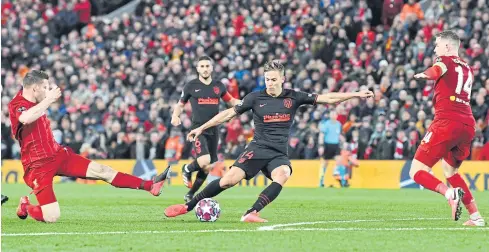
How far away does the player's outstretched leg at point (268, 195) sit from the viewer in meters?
12.9

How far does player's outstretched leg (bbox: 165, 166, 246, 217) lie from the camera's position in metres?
13.3

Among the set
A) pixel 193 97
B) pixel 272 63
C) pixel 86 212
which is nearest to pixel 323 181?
pixel 193 97

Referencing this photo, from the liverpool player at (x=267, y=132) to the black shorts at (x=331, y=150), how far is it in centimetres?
A: 1280

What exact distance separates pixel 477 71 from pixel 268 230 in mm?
15002

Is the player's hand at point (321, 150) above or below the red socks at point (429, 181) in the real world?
below

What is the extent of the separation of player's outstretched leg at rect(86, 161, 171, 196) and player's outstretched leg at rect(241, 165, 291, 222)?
1173mm

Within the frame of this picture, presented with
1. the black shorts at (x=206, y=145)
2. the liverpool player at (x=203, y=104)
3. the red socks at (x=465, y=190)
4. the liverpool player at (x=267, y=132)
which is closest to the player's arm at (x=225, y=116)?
the liverpool player at (x=267, y=132)

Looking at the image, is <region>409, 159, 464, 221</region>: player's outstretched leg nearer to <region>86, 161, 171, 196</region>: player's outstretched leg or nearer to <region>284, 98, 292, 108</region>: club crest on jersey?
<region>284, 98, 292, 108</region>: club crest on jersey

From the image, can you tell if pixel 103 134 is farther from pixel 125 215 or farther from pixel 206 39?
pixel 125 215

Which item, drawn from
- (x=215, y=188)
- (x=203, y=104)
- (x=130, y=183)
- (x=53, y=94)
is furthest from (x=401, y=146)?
(x=53, y=94)

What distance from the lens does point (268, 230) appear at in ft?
38.4

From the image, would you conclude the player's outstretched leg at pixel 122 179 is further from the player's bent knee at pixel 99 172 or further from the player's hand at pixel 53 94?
the player's hand at pixel 53 94

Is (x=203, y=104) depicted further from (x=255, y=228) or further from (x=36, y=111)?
(x=255, y=228)

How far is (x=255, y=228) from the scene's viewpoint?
12000 mm
